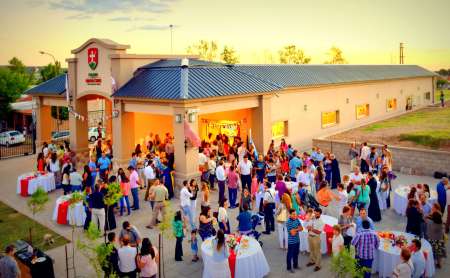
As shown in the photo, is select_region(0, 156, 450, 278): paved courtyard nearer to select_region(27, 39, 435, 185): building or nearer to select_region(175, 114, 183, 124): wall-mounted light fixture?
select_region(175, 114, 183, 124): wall-mounted light fixture

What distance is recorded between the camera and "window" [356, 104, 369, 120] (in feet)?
111

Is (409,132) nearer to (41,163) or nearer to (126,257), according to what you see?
(41,163)

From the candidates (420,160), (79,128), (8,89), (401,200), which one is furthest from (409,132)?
(8,89)

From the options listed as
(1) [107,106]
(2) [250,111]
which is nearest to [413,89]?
(2) [250,111]

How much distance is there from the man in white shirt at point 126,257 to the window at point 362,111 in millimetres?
27777

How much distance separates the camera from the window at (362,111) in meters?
33.9

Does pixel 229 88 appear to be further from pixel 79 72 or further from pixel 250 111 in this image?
pixel 79 72

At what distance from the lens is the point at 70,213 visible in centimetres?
1464

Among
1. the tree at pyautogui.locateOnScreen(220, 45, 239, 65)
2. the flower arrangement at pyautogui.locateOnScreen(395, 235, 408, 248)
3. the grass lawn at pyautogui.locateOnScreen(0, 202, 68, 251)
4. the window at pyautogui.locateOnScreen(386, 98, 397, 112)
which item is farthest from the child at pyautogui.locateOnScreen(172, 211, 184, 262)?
the tree at pyautogui.locateOnScreen(220, 45, 239, 65)

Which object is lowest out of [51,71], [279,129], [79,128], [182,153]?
[182,153]

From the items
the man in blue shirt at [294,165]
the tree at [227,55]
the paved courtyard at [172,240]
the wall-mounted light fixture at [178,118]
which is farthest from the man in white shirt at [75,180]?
the tree at [227,55]

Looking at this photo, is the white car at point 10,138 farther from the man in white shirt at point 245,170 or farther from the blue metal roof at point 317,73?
the man in white shirt at point 245,170

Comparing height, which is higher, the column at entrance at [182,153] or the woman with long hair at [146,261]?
the column at entrance at [182,153]

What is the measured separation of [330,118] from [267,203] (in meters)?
18.9
